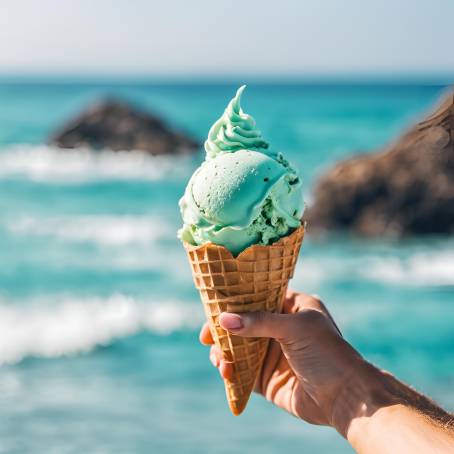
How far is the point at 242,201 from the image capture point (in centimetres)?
280

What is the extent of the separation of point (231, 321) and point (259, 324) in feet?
0.34

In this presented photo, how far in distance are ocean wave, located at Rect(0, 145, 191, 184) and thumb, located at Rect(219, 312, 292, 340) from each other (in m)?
17.3

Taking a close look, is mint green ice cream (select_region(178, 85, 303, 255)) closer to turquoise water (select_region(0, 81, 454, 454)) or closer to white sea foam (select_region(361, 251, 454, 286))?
turquoise water (select_region(0, 81, 454, 454))

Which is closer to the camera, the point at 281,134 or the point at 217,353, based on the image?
the point at 217,353

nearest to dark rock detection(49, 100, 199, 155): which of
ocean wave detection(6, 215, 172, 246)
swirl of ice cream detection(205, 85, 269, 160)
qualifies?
ocean wave detection(6, 215, 172, 246)

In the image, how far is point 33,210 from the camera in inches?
634

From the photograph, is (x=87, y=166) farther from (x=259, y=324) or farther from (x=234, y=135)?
(x=259, y=324)

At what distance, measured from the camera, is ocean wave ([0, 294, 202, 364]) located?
840 centimetres

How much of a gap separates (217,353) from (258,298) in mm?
360

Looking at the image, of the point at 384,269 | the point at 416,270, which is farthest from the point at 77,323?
the point at 416,270

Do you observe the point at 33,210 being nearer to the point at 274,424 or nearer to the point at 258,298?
the point at 274,424

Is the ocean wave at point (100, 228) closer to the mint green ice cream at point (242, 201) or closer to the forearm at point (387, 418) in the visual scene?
the mint green ice cream at point (242, 201)

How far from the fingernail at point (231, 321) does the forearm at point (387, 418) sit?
48 cm

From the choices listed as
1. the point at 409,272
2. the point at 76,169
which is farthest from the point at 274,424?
the point at 76,169
